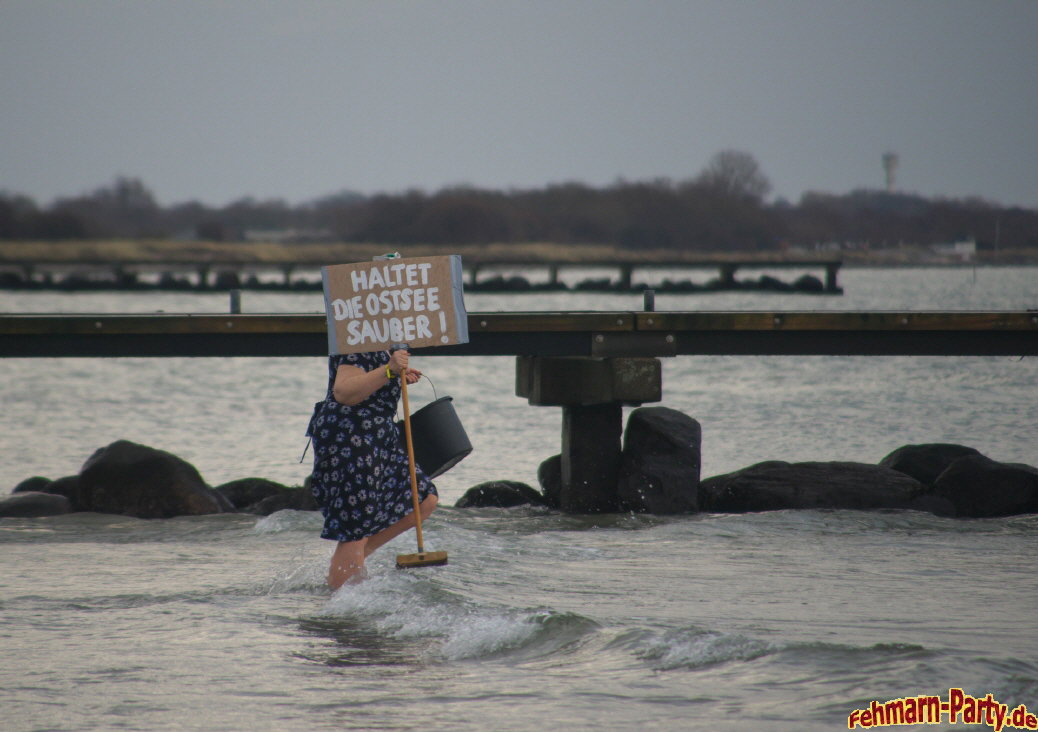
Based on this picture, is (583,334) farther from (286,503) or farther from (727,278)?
(727,278)

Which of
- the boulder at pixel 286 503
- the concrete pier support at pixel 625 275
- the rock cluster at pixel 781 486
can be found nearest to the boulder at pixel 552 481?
the rock cluster at pixel 781 486

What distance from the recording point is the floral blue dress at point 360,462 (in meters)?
5.82

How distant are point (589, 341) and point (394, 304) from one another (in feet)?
15.7

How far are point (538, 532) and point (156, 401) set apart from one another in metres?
20.0

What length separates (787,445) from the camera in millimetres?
17922

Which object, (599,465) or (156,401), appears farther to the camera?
(156,401)

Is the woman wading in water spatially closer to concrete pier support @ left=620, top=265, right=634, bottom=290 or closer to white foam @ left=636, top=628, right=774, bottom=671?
white foam @ left=636, top=628, right=774, bottom=671

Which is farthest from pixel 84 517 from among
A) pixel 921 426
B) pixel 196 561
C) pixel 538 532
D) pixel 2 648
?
pixel 921 426

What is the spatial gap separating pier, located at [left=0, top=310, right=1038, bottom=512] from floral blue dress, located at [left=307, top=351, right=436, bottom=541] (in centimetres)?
430

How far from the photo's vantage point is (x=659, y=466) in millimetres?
10484

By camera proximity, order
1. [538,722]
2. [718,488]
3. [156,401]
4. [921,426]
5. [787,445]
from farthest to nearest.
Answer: [156,401]
[921,426]
[787,445]
[718,488]
[538,722]

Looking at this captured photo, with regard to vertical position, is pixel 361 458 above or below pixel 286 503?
above

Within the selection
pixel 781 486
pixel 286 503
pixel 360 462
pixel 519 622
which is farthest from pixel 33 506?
pixel 781 486

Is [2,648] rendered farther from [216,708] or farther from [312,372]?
[312,372]
